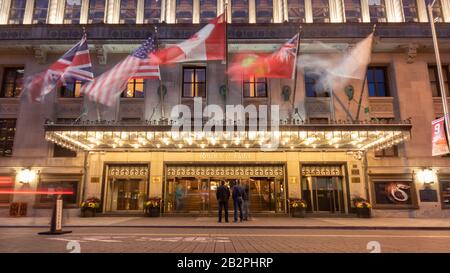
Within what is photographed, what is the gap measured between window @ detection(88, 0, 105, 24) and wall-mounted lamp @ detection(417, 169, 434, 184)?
968 inches

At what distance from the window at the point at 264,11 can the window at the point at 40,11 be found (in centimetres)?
1607

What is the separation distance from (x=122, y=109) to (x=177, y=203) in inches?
295

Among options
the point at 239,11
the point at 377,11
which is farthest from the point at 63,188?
the point at 377,11

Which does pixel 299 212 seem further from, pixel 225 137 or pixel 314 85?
pixel 314 85

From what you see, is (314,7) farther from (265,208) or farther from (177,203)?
(177,203)

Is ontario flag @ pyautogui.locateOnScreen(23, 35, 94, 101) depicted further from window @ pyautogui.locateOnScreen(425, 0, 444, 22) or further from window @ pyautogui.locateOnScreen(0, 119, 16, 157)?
window @ pyautogui.locateOnScreen(425, 0, 444, 22)

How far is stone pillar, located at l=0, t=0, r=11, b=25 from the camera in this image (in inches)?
865

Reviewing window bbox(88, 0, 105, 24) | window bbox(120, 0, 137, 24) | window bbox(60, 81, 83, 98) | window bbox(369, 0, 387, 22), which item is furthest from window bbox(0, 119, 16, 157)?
window bbox(369, 0, 387, 22)

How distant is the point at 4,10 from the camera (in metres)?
22.1

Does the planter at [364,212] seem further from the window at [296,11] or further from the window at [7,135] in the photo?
the window at [7,135]

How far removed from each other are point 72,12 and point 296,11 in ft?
56.0

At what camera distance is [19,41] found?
2008cm

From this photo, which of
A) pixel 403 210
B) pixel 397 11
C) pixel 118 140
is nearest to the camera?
pixel 118 140

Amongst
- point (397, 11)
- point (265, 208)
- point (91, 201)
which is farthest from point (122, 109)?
point (397, 11)
